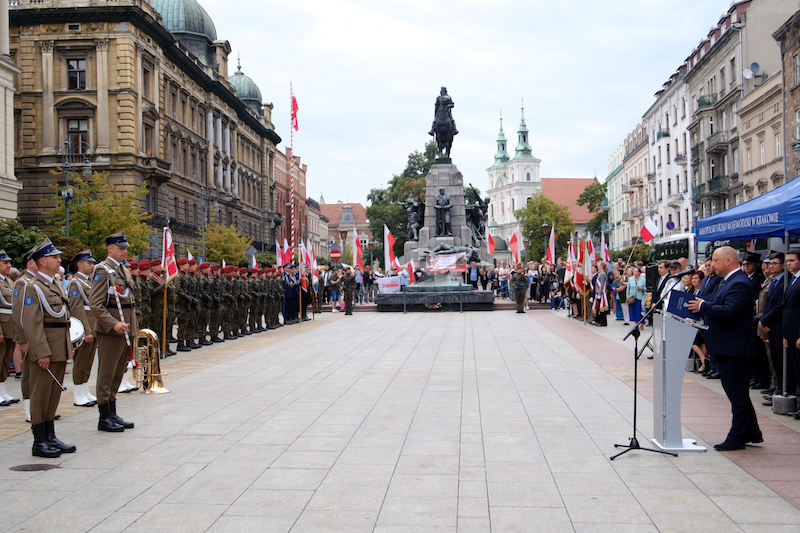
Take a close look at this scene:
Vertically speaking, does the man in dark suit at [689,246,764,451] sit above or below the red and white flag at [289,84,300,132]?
below

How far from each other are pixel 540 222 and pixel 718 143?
6415 cm

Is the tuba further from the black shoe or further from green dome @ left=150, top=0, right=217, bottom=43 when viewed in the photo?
green dome @ left=150, top=0, right=217, bottom=43

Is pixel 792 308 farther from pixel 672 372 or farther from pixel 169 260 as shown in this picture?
pixel 169 260

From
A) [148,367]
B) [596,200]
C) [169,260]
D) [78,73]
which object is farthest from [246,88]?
[148,367]

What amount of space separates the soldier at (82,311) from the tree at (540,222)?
348ft

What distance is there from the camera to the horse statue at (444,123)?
40312 millimetres

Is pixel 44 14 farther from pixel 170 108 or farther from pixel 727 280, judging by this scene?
pixel 727 280

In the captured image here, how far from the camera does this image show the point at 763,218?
9.86 m

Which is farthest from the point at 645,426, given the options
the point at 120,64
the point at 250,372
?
the point at 120,64

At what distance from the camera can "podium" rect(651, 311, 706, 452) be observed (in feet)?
22.5

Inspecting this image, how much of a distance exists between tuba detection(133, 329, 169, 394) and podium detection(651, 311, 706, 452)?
6857 millimetres

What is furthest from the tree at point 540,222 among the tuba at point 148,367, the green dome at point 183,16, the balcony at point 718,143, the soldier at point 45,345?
the soldier at point 45,345

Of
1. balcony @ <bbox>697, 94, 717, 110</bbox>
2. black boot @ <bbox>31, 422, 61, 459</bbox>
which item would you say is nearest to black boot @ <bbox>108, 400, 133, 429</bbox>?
black boot @ <bbox>31, 422, 61, 459</bbox>

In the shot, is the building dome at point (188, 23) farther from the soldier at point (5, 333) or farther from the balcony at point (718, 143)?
the soldier at point (5, 333)
